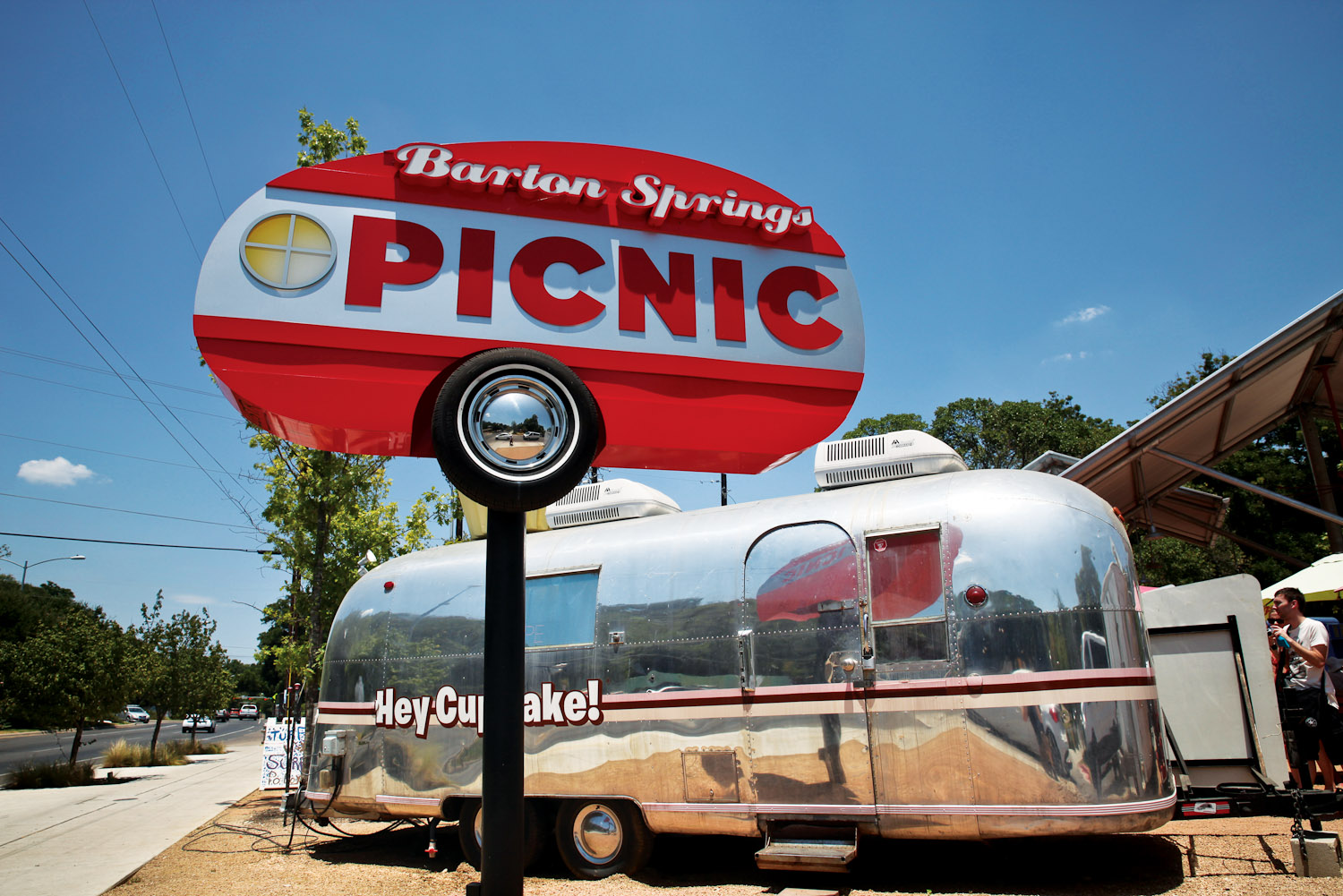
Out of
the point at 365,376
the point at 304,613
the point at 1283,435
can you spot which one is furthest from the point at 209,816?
the point at 1283,435

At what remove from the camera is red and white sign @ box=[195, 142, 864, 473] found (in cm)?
311

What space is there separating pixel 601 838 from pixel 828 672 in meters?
2.47

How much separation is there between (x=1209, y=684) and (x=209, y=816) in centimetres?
1195

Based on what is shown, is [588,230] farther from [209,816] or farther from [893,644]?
[209,816]

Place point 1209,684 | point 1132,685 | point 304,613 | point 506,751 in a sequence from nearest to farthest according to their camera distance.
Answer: point 506,751 → point 1132,685 → point 1209,684 → point 304,613

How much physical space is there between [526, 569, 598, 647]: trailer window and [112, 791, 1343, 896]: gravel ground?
194cm

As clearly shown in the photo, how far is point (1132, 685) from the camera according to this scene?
5414 mm

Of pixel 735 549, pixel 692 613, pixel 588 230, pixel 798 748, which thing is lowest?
pixel 798 748

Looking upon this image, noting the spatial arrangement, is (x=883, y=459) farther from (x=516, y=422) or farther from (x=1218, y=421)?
(x=1218, y=421)

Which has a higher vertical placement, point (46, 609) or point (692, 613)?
point (46, 609)

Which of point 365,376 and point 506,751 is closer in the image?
point 506,751

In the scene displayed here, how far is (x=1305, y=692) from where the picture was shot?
22.3 ft

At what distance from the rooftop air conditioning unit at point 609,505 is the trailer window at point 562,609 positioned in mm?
774

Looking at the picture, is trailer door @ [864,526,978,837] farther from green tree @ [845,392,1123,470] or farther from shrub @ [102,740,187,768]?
green tree @ [845,392,1123,470]
